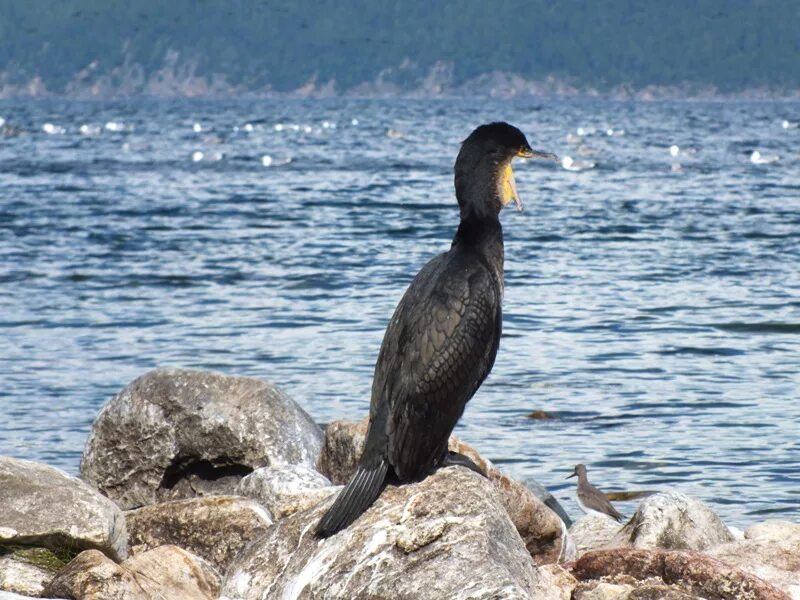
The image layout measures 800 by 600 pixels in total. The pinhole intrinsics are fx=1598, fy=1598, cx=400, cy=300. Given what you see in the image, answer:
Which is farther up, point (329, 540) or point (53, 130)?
point (329, 540)

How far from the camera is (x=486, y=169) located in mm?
6734

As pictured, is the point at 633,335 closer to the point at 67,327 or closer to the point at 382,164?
the point at 67,327

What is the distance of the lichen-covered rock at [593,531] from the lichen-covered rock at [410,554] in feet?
6.82

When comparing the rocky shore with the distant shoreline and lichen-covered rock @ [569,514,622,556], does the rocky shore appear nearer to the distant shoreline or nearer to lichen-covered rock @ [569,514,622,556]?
lichen-covered rock @ [569,514,622,556]

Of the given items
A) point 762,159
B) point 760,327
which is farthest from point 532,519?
point 762,159

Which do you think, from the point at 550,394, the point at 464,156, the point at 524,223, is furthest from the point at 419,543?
the point at 524,223

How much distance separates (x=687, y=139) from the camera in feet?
199

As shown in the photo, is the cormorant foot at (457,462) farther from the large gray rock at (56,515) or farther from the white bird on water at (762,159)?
the white bird on water at (762,159)

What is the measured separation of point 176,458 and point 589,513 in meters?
2.34

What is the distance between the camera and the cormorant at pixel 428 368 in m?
6.34

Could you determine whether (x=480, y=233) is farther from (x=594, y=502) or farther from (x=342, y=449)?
(x=594, y=502)

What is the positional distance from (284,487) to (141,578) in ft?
4.91

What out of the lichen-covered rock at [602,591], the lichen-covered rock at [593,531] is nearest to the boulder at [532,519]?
the lichen-covered rock at [593,531]

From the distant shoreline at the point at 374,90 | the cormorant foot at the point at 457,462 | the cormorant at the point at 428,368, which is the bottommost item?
the distant shoreline at the point at 374,90
